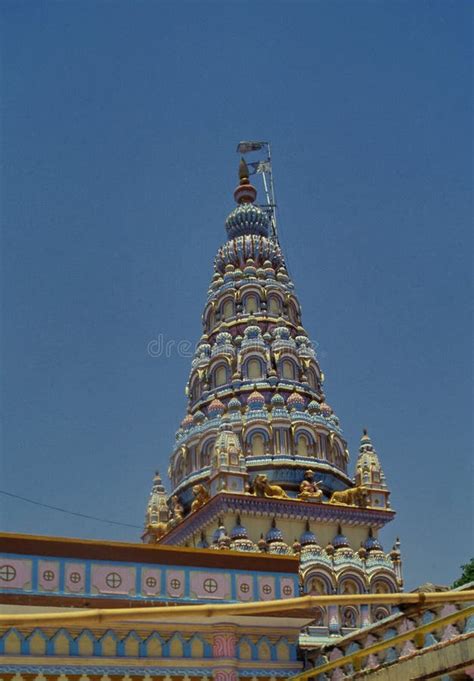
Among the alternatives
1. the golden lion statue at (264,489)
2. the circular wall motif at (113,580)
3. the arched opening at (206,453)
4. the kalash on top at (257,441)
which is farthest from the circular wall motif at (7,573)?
the arched opening at (206,453)

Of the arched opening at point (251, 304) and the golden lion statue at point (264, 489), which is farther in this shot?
the arched opening at point (251, 304)

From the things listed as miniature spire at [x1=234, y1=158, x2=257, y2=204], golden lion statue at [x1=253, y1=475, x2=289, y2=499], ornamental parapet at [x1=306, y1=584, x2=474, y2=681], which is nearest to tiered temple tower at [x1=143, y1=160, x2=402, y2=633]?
golden lion statue at [x1=253, y1=475, x2=289, y2=499]

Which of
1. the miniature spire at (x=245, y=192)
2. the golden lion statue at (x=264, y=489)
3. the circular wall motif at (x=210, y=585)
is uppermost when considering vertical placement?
the miniature spire at (x=245, y=192)

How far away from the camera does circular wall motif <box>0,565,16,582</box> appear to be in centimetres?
1340

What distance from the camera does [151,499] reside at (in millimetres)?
35594

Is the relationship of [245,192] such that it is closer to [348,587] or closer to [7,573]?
Answer: [348,587]

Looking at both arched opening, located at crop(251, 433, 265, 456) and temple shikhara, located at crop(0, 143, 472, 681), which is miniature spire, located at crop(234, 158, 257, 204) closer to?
temple shikhara, located at crop(0, 143, 472, 681)

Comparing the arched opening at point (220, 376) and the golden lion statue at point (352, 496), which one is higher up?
the arched opening at point (220, 376)

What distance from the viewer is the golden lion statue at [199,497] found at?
3086 cm

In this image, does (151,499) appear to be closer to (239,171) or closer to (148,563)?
(239,171)

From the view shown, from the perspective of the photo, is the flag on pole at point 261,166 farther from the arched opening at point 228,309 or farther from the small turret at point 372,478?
the small turret at point 372,478

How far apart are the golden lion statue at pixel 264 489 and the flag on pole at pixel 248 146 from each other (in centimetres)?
2044

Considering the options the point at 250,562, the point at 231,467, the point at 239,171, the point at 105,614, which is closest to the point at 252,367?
the point at 231,467

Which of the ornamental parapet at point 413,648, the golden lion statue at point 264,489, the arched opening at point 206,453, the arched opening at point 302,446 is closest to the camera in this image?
the ornamental parapet at point 413,648
